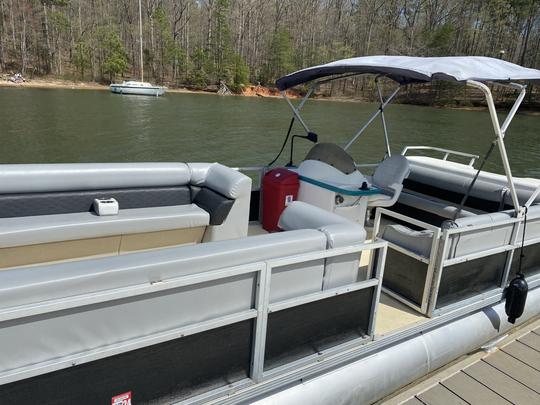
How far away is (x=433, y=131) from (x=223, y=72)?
26069 mm

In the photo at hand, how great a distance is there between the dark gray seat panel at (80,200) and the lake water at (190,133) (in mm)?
9182

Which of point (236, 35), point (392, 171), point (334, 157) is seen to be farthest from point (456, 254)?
point (236, 35)

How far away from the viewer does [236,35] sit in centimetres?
5250

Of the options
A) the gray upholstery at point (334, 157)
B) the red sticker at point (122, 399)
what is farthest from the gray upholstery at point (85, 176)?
the red sticker at point (122, 399)

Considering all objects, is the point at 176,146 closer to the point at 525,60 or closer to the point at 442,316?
the point at 442,316

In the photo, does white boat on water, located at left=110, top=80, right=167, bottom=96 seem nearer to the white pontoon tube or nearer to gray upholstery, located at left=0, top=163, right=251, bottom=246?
gray upholstery, located at left=0, top=163, right=251, bottom=246

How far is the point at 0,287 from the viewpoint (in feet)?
4.02

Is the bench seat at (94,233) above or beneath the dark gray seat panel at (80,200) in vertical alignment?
beneath

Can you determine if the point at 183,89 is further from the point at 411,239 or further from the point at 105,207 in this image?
the point at 411,239

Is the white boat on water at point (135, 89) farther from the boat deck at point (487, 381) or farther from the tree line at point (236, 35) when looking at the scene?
the boat deck at point (487, 381)

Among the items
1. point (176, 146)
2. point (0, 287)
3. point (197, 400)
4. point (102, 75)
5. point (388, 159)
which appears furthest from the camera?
point (102, 75)

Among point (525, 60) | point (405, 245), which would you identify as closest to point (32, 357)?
Result: point (405, 245)

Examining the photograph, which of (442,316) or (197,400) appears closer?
(197,400)

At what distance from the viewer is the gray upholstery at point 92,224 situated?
9.04 ft
